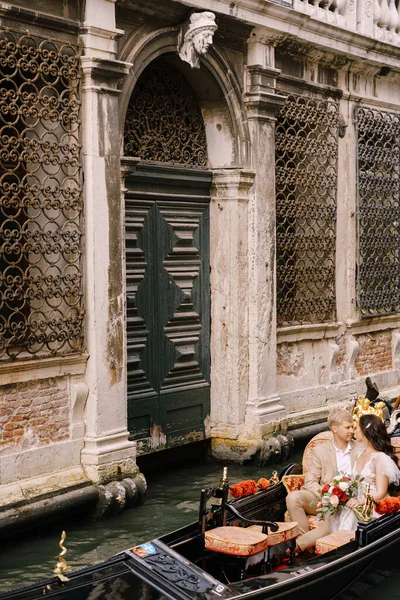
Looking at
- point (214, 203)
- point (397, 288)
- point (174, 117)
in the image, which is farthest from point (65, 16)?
point (397, 288)

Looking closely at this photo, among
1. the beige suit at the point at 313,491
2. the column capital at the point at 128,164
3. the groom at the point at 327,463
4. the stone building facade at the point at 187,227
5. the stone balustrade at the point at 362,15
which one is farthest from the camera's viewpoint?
the stone balustrade at the point at 362,15

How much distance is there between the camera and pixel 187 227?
8.39m

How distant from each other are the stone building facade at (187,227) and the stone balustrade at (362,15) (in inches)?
1.0

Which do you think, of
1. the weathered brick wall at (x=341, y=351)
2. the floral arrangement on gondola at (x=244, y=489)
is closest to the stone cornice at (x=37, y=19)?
the floral arrangement on gondola at (x=244, y=489)

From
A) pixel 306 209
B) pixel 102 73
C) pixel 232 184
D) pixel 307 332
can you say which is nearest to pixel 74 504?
pixel 102 73

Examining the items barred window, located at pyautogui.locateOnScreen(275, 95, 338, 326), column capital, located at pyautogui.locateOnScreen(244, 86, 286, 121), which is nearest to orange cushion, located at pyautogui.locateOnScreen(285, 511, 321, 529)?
barred window, located at pyautogui.locateOnScreen(275, 95, 338, 326)

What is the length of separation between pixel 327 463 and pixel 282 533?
32.0 inches

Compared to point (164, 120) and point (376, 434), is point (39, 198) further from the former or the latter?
point (376, 434)

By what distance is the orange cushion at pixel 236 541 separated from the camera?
500 centimetres

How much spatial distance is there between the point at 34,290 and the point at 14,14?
1811 mm

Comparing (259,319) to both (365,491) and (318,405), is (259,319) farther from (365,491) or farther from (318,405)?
(365,491)

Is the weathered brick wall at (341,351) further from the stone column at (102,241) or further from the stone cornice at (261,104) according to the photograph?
the stone column at (102,241)

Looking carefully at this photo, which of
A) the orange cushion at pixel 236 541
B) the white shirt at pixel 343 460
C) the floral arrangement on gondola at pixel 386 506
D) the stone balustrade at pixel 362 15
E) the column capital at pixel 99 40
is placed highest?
the stone balustrade at pixel 362 15

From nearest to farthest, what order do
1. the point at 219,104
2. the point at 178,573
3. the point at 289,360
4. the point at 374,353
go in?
the point at 178,573 → the point at 219,104 → the point at 289,360 → the point at 374,353
